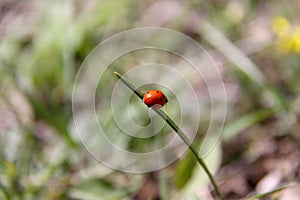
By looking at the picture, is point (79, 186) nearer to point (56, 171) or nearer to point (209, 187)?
point (56, 171)

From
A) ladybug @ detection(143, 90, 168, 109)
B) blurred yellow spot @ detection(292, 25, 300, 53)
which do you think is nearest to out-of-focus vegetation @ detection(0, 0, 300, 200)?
blurred yellow spot @ detection(292, 25, 300, 53)

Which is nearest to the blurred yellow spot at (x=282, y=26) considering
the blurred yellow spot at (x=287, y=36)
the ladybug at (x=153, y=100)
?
the blurred yellow spot at (x=287, y=36)

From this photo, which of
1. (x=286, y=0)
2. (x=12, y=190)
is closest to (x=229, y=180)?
(x=12, y=190)

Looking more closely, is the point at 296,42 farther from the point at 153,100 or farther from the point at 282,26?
the point at 153,100

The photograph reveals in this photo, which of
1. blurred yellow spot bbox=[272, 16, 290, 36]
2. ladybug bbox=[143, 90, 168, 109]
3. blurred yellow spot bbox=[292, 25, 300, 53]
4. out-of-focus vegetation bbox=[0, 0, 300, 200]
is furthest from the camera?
blurred yellow spot bbox=[272, 16, 290, 36]

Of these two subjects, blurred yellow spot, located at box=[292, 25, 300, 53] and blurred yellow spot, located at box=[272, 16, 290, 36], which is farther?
blurred yellow spot, located at box=[272, 16, 290, 36]

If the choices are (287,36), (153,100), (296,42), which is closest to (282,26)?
(287,36)

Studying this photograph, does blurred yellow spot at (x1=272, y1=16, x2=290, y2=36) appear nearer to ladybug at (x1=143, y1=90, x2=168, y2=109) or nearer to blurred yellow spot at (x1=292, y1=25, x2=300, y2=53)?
blurred yellow spot at (x1=292, y1=25, x2=300, y2=53)

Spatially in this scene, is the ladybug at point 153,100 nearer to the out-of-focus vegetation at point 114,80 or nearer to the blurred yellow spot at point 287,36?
the out-of-focus vegetation at point 114,80
